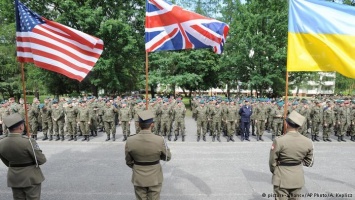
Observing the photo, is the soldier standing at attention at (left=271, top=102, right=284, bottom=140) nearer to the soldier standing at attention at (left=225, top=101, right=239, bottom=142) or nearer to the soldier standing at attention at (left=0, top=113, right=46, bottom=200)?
the soldier standing at attention at (left=225, top=101, right=239, bottom=142)

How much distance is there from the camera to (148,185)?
4.24 m

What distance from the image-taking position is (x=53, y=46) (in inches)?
231

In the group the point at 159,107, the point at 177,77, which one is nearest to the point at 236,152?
the point at 159,107

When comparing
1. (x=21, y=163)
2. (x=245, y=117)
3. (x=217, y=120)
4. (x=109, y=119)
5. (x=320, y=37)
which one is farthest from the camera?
(x=217, y=120)

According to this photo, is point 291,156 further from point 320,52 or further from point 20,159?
point 20,159

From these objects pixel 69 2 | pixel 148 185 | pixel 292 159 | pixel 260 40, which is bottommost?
pixel 148 185

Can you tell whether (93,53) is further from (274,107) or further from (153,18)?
(274,107)

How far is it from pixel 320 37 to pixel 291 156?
2642mm

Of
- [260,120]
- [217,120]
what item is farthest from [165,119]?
[260,120]

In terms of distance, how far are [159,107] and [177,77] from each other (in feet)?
38.5

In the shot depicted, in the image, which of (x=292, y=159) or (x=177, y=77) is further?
(x=177, y=77)

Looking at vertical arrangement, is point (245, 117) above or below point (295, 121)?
below

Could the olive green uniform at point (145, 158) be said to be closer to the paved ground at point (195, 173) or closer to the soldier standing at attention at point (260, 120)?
the paved ground at point (195, 173)

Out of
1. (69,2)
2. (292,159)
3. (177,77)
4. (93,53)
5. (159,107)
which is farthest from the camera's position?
(177,77)
